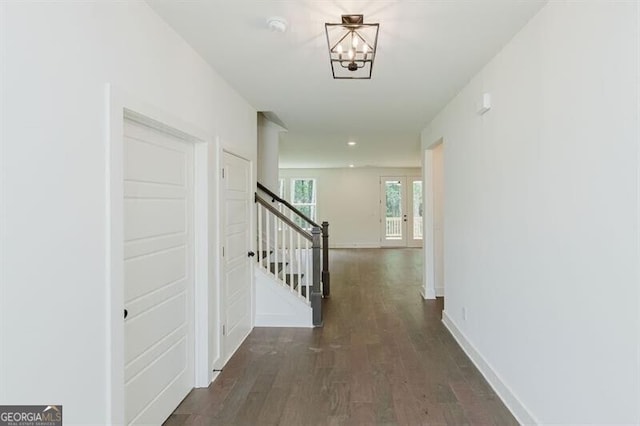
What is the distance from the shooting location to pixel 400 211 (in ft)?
37.1

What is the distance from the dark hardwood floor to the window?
6.74 meters

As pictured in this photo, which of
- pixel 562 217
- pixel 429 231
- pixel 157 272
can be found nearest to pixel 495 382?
pixel 562 217

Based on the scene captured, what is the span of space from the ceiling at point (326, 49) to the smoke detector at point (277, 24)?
2 centimetres

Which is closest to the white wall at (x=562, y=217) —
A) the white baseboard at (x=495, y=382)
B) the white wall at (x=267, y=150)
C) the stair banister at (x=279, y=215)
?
the white baseboard at (x=495, y=382)

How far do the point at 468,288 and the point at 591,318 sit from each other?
1770 millimetres

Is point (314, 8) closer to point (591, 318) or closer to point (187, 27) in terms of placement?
point (187, 27)

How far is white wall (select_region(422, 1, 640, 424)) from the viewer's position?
1.43 metres

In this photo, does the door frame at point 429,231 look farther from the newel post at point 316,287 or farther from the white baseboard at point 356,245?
the white baseboard at point 356,245

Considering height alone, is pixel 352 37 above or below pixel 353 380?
above

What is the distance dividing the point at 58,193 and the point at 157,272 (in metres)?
0.97

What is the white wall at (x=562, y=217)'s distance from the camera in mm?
1432

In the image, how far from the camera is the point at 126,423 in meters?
1.90

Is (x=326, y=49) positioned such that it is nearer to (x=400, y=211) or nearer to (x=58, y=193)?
(x=58, y=193)

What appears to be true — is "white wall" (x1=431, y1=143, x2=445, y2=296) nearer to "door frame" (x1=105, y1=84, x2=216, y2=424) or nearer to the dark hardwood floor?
the dark hardwood floor
